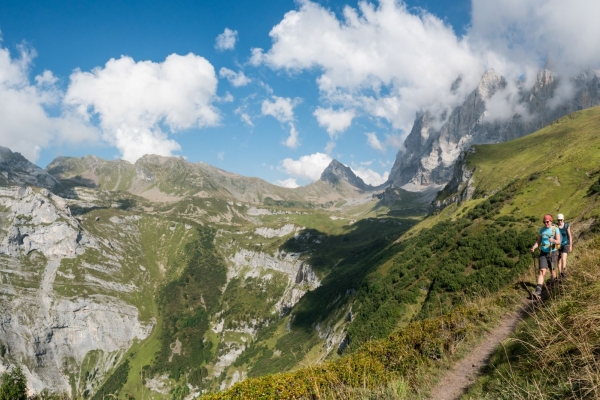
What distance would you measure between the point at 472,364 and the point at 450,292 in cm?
5133

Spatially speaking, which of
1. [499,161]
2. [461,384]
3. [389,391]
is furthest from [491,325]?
[499,161]

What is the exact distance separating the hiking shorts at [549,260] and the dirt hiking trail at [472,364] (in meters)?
2.25

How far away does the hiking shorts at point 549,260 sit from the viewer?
16.3 metres

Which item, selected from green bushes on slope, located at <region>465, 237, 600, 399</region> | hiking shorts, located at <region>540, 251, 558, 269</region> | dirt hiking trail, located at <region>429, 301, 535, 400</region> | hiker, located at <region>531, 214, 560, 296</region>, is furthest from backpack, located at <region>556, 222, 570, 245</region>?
green bushes on slope, located at <region>465, 237, 600, 399</region>

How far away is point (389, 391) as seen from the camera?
10430mm

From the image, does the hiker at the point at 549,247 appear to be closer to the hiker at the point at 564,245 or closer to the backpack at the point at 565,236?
the hiker at the point at 564,245

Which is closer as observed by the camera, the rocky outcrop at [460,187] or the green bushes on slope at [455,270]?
the green bushes on slope at [455,270]

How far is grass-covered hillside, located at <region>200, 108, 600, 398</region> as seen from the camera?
48.5ft

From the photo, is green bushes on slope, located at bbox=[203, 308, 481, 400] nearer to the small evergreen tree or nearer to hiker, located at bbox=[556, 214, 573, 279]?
hiker, located at bbox=[556, 214, 573, 279]

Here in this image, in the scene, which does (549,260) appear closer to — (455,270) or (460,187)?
(455,270)

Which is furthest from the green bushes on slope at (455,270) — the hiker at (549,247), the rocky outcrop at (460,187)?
the rocky outcrop at (460,187)

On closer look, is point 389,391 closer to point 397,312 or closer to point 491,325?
point 491,325

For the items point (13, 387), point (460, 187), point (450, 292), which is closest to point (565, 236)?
point (450, 292)

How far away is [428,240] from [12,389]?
368 ft
